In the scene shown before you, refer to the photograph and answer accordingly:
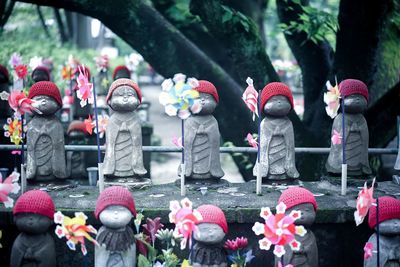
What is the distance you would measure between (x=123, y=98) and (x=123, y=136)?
397 millimetres

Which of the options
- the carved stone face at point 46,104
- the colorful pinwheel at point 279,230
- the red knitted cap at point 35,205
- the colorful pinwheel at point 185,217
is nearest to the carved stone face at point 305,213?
the colorful pinwheel at point 279,230

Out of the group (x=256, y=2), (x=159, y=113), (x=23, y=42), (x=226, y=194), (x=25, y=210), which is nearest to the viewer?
(x=25, y=210)

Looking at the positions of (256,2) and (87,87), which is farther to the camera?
(256,2)

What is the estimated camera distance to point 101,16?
7.63 metres

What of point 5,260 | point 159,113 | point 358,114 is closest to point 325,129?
point 358,114

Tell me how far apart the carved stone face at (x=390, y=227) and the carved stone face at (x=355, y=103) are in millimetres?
1572

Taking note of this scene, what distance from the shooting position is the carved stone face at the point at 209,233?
16.4 feet

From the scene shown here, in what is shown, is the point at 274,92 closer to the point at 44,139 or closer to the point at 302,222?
the point at 302,222

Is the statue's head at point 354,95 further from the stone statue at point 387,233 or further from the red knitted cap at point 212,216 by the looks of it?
the red knitted cap at point 212,216

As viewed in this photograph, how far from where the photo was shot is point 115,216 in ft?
16.3

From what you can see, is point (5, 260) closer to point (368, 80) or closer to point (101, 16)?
point (101, 16)

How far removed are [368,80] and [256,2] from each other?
10.6 ft

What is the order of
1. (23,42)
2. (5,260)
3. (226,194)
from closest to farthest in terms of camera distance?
(5,260)
(226,194)
(23,42)

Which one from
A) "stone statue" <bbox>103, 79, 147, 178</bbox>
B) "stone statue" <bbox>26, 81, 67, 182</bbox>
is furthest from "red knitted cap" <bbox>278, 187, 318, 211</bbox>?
"stone statue" <bbox>26, 81, 67, 182</bbox>
